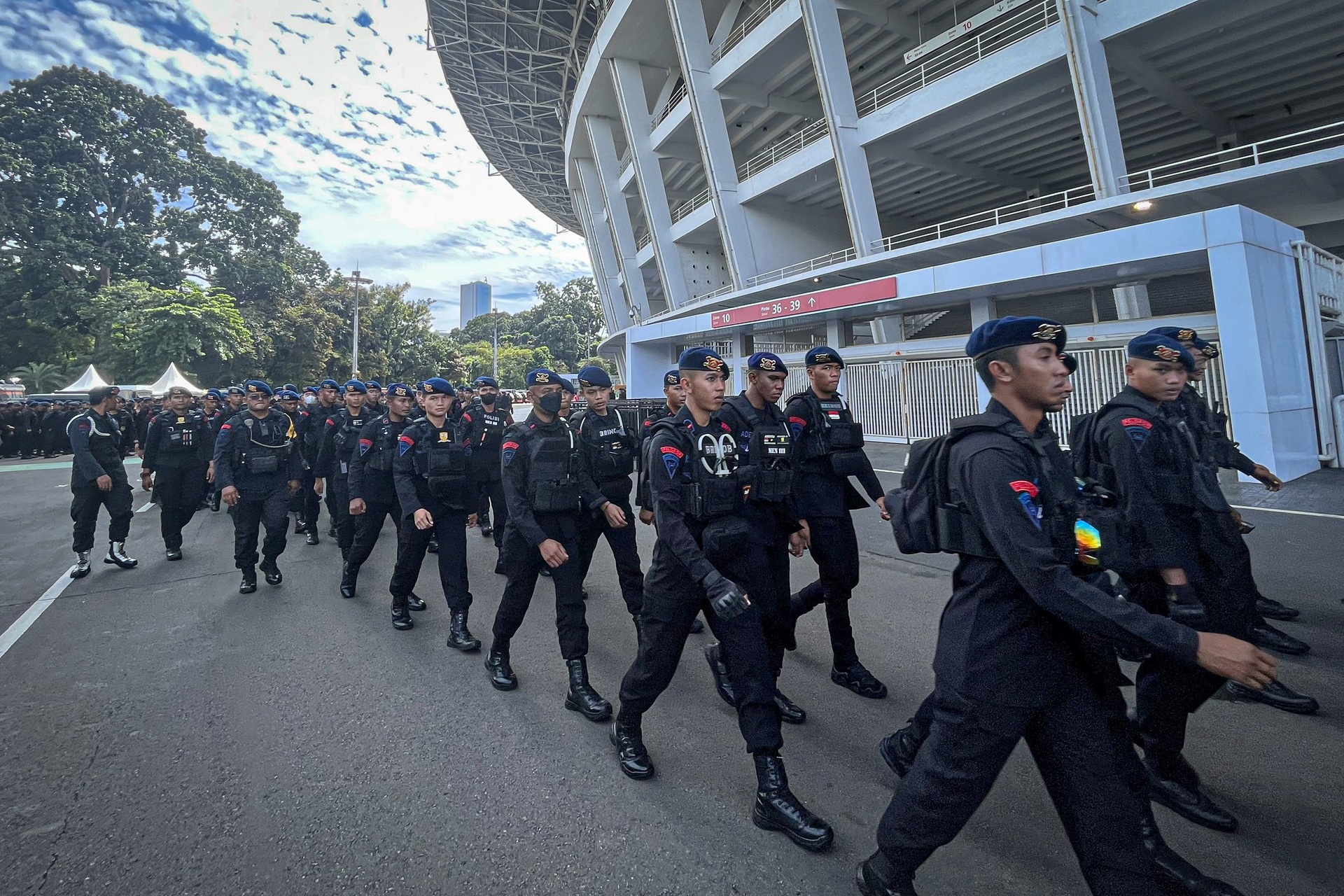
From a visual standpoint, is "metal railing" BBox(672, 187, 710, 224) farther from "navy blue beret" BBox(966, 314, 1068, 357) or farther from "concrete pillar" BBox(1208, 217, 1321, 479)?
"navy blue beret" BBox(966, 314, 1068, 357)

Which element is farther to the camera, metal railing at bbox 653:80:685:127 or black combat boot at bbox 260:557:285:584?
metal railing at bbox 653:80:685:127

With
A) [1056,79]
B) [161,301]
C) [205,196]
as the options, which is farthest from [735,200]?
[205,196]

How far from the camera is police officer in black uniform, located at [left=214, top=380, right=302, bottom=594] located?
16.9 feet

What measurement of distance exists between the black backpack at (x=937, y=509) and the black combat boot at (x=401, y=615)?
3.70m

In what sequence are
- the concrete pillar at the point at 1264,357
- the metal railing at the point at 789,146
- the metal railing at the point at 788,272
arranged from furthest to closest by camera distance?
1. the metal railing at the point at 788,272
2. the metal railing at the point at 789,146
3. the concrete pillar at the point at 1264,357

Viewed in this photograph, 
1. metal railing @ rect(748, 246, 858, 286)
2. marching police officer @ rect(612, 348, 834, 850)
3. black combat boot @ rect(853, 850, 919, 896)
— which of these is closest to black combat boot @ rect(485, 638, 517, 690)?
marching police officer @ rect(612, 348, 834, 850)

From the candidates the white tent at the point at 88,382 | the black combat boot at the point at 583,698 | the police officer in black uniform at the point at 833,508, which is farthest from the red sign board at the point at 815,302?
the white tent at the point at 88,382

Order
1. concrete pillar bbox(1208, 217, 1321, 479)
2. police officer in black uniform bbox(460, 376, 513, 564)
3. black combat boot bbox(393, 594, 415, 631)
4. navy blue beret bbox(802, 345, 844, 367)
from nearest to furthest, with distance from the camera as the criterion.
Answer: navy blue beret bbox(802, 345, 844, 367), black combat boot bbox(393, 594, 415, 631), police officer in black uniform bbox(460, 376, 513, 564), concrete pillar bbox(1208, 217, 1321, 479)

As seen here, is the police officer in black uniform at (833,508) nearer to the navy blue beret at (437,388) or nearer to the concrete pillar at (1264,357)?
the navy blue beret at (437,388)

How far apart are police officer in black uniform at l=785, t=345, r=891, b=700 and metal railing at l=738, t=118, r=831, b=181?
14.7 meters

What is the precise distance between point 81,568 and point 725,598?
22.5 feet

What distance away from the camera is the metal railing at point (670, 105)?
21.6m

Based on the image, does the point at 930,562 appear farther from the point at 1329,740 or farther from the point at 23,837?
the point at 23,837

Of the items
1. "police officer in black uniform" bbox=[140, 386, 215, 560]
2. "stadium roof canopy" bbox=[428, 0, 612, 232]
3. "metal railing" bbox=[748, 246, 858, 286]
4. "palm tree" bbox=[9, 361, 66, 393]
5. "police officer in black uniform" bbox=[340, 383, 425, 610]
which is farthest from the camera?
"palm tree" bbox=[9, 361, 66, 393]
